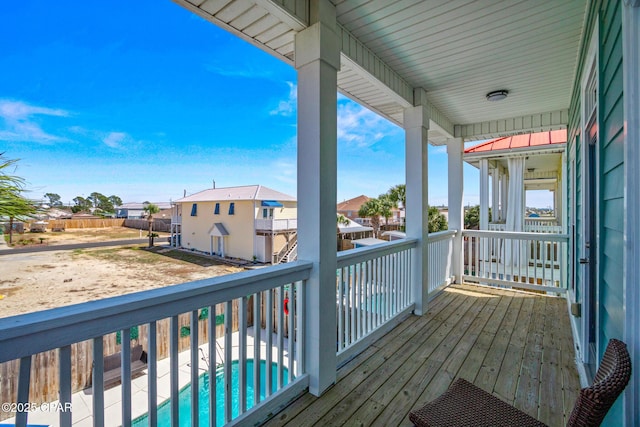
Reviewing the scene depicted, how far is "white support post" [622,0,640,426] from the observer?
875 millimetres

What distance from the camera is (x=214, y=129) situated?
13508mm

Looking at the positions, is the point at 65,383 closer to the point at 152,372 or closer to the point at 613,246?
the point at 152,372

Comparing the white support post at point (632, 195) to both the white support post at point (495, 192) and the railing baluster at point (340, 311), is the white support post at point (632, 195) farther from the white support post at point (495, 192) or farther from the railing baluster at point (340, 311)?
the white support post at point (495, 192)

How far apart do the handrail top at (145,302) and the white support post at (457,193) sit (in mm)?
3896

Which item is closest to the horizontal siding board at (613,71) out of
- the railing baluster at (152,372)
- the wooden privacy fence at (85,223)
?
the railing baluster at (152,372)

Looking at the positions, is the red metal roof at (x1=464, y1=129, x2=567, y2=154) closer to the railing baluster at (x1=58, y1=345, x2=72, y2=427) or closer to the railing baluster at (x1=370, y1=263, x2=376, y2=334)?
the railing baluster at (x1=370, y1=263, x2=376, y2=334)

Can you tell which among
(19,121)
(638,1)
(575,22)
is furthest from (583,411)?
(19,121)

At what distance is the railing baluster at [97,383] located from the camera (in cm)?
108

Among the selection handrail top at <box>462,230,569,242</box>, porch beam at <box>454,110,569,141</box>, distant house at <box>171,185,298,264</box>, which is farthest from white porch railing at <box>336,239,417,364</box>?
distant house at <box>171,185,298,264</box>

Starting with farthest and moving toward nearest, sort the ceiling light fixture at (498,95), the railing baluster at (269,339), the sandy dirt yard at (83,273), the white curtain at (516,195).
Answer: the white curtain at (516,195) → the sandy dirt yard at (83,273) → the ceiling light fixture at (498,95) → the railing baluster at (269,339)

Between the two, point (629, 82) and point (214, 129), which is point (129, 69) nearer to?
point (214, 129)

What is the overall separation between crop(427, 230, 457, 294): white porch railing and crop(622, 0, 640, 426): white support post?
3085 millimetres

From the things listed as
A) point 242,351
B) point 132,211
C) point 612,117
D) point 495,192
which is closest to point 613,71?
point 612,117

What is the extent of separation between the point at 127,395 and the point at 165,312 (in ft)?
1.10
